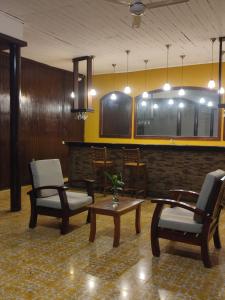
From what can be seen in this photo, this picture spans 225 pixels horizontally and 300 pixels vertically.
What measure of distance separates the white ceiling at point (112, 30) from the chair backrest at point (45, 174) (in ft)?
7.59

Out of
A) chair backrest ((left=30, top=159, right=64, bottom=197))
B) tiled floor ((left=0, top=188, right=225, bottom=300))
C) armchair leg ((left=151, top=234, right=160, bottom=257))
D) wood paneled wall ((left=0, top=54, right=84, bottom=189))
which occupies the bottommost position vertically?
tiled floor ((left=0, top=188, right=225, bottom=300))

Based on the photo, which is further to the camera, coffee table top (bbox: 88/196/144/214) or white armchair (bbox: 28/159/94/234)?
white armchair (bbox: 28/159/94/234)

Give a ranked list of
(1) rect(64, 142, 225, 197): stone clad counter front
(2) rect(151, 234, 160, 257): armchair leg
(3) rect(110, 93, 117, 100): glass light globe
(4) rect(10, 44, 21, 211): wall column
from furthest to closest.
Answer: (3) rect(110, 93, 117, 100): glass light globe, (1) rect(64, 142, 225, 197): stone clad counter front, (4) rect(10, 44, 21, 211): wall column, (2) rect(151, 234, 160, 257): armchair leg

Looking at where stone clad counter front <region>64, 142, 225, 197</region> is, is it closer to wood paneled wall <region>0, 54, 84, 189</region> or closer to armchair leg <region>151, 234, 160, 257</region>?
wood paneled wall <region>0, 54, 84, 189</region>

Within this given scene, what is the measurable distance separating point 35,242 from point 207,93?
5.87 meters

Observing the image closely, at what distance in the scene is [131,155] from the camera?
6.46 metres

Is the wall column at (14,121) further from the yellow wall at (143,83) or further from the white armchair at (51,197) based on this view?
the yellow wall at (143,83)

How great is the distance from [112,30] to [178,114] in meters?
3.54

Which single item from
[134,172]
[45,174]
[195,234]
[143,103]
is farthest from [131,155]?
[195,234]

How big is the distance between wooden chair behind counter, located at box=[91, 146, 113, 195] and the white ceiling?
2220mm

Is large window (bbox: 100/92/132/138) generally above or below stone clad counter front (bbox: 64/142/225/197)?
above

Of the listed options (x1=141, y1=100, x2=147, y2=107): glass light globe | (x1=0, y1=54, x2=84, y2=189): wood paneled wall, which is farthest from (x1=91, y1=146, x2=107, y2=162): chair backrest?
(x1=141, y1=100, x2=147, y2=107): glass light globe

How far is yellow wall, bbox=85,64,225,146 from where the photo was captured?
7895 millimetres

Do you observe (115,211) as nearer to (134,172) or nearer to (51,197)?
(51,197)
